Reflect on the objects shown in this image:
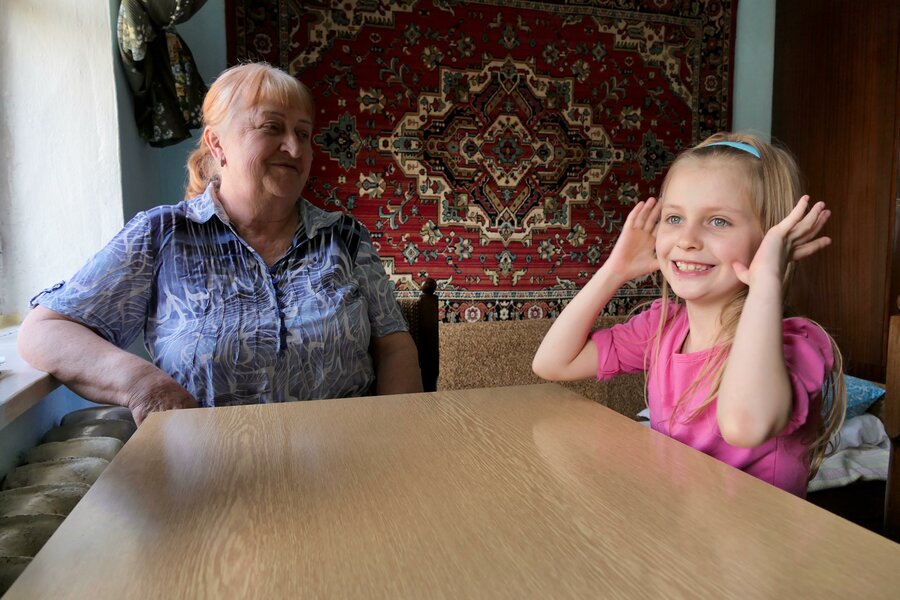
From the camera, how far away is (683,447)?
82 cm

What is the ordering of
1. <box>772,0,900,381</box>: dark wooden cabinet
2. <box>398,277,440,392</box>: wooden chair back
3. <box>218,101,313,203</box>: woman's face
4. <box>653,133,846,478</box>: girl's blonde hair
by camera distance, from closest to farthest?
<box>653,133,846,478</box>: girl's blonde hair
<box>218,101,313,203</box>: woman's face
<box>398,277,440,392</box>: wooden chair back
<box>772,0,900,381</box>: dark wooden cabinet

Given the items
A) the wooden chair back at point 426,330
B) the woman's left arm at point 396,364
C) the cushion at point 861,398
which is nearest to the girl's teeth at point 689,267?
the woman's left arm at point 396,364

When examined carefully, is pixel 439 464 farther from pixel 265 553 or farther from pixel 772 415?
pixel 772 415

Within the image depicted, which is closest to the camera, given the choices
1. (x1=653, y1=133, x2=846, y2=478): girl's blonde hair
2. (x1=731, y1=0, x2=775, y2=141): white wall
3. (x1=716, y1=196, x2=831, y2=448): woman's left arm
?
(x1=716, y1=196, x2=831, y2=448): woman's left arm

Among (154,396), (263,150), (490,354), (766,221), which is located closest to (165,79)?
(263,150)

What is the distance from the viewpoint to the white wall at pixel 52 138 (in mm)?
1936

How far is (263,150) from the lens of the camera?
1593 millimetres

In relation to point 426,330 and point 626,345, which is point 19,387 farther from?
point 626,345

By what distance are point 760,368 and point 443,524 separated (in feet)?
1.81

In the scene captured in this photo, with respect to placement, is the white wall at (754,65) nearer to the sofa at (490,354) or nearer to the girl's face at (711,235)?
the sofa at (490,354)

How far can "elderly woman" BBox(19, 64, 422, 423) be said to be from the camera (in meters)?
1.36

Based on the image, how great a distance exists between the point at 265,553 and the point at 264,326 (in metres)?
0.98

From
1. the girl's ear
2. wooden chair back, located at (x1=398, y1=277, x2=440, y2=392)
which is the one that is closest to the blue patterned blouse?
the girl's ear

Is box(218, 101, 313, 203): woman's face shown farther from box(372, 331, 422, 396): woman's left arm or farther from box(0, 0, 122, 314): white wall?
box(0, 0, 122, 314): white wall
